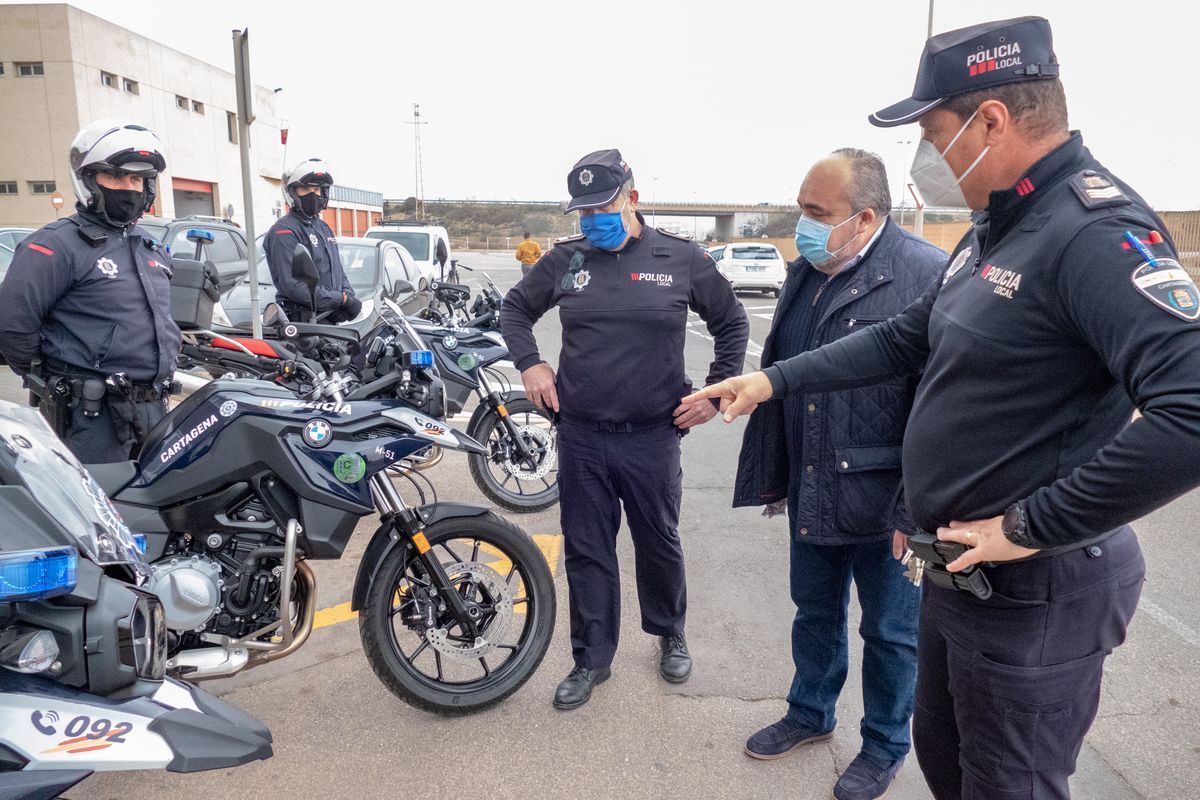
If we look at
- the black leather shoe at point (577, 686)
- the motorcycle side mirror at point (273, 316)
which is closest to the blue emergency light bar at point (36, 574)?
the black leather shoe at point (577, 686)

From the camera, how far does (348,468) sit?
2.73 metres

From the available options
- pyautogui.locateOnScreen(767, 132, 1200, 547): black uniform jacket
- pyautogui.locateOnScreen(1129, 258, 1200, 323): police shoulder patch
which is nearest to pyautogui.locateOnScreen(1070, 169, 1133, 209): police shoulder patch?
pyautogui.locateOnScreen(767, 132, 1200, 547): black uniform jacket

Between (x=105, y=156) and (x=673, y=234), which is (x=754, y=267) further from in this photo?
(x=105, y=156)

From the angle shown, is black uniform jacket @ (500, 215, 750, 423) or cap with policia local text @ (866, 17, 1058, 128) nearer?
cap with policia local text @ (866, 17, 1058, 128)

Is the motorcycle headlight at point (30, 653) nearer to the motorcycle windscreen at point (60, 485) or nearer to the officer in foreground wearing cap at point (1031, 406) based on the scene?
the motorcycle windscreen at point (60, 485)

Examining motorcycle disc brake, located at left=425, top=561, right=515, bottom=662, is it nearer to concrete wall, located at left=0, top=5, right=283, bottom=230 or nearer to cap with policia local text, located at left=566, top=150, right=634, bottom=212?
cap with policia local text, located at left=566, top=150, right=634, bottom=212

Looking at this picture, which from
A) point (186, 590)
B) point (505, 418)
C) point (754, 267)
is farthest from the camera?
point (754, 267)

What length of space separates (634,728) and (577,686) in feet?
0.93

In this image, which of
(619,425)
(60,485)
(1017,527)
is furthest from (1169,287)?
(60,485)

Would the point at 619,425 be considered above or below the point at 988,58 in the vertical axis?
below

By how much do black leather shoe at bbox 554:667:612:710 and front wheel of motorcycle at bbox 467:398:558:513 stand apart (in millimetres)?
1997

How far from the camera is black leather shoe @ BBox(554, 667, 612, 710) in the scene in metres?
3.07

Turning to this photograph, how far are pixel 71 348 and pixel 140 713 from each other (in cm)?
222

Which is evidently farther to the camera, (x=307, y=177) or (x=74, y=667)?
(x=307, y=177)
